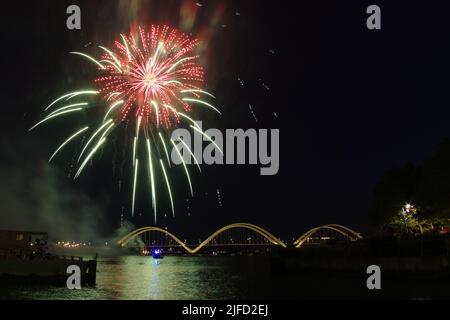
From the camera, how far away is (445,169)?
70562mm

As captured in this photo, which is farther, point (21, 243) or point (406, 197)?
point (406, 197)

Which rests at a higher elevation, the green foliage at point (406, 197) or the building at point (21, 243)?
the green foliage at point (406, 197)

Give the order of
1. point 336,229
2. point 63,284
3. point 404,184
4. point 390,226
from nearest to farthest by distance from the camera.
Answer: point 63,284, point 404,184, point 390,226, point 336,229

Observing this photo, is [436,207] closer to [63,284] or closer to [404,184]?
[404,184]

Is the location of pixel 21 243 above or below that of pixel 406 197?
below

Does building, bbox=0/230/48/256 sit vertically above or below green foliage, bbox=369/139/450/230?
below

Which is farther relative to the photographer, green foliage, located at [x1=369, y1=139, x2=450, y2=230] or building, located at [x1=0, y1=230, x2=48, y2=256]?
green foliage, located at [x1=369, y1=139, x2=450, y2=230]

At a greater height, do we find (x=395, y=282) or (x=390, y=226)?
(x=390, y=226)

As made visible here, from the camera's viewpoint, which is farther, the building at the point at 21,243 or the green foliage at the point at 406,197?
the green foliage at the point at 406,197

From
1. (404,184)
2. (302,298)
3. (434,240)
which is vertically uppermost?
(404,184)
